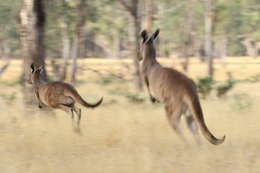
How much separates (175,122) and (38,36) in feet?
13.3

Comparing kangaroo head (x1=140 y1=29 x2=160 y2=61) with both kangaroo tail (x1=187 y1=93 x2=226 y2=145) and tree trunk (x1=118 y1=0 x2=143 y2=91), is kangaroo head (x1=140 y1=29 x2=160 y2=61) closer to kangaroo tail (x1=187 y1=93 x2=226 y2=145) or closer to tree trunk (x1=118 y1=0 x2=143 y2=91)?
kangaroo tail (x1=187 y1=93 x2=226 y2=145)

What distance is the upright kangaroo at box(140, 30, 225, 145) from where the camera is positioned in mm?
6466

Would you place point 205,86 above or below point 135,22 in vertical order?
below

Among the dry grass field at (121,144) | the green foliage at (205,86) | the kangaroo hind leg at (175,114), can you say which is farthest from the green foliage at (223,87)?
the kangaroo hind leg at (175,114)

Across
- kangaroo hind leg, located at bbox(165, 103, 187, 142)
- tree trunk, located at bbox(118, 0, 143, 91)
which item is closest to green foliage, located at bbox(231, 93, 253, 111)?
tree trunk, located at bbox(118, 0, 143, 91)

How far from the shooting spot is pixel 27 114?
391 inches

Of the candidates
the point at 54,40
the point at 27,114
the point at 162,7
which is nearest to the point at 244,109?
the point at 27,114

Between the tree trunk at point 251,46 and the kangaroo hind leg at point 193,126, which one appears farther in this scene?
the tree trunk at point 251,46

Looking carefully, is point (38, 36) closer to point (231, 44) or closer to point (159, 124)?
point (159, 124)

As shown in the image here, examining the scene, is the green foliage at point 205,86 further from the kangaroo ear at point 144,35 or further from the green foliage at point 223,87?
the kangaroo ear at point 144,35

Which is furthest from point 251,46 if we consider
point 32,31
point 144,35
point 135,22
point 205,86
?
point 144,35

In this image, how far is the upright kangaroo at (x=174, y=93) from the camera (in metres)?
6.47

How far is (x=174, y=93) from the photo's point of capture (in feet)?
22.1

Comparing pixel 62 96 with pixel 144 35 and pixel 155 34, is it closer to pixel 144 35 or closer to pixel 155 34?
pixel 144 35
